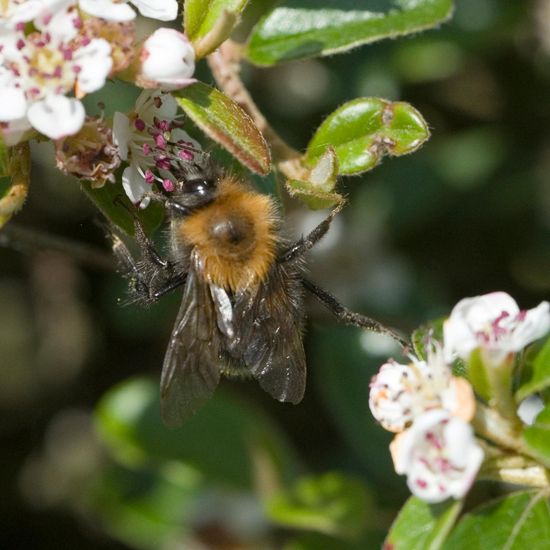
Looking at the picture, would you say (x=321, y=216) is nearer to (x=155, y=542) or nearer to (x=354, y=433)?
(x=354, y=433)

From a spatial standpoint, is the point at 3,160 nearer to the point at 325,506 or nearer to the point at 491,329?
the point at 491,329

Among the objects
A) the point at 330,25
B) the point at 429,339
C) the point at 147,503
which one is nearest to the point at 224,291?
the point at 429,339

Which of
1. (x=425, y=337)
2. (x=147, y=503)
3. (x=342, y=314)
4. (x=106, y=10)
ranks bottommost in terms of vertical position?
(x=147, y=503)

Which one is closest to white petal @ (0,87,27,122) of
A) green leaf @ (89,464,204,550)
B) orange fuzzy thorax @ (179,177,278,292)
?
orange fuzzy thorax @ (179,177,278,292)

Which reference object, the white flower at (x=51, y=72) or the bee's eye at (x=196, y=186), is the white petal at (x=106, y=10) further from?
the bee's eye at (x=196, y=186)

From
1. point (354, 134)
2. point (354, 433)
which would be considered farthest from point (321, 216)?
point (354, 134)

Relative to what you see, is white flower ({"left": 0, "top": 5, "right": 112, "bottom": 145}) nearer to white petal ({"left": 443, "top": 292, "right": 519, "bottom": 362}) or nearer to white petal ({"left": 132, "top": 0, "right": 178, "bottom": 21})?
white petal ({"left": 132, "top": 0, "right": 178, "bottom": 21})
